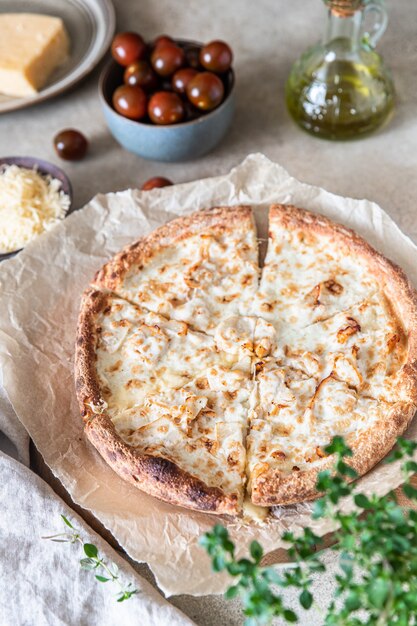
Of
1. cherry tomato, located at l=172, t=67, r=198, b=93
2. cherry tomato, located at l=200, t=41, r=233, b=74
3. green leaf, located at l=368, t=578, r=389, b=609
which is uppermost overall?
green leaf, located at l=368, t=578, r=389, b=609

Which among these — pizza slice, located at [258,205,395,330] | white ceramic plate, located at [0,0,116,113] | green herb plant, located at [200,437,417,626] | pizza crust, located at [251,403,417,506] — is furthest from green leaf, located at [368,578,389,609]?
white ceramic plate, located at [0,0,116,113]

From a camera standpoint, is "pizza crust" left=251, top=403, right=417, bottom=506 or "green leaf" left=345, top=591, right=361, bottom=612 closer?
"green leaf" left=345, top=591, right=361, bottom=612

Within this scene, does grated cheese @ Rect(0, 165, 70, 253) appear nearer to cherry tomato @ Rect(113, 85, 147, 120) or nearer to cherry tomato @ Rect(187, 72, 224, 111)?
cherry tomato @ Rect(113, 85, 147, 120)

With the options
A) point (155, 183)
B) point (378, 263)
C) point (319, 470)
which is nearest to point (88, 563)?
point (319, 470)

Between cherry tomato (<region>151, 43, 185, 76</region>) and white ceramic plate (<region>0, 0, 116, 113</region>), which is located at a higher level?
cherry tomato (<region>151, 43, 185, 76</region>)

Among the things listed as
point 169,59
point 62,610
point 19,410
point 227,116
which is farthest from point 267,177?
point 62,610

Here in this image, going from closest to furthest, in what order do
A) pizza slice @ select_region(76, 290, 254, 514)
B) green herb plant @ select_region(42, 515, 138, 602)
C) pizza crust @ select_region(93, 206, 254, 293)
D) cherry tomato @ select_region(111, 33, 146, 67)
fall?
green herb plant @ select_region(42, 515, 138, 602), pizza slice @ select_region(76, 290, 254, 514), pizza crust @ select_region(93, 206, 254, 293), cherry tomato @ select_region(111, 33, 146, 67)

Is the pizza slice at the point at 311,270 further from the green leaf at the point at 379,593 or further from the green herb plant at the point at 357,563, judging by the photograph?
the green leaf at the point at 379,593

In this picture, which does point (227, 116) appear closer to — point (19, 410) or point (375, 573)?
point (19, 410)
